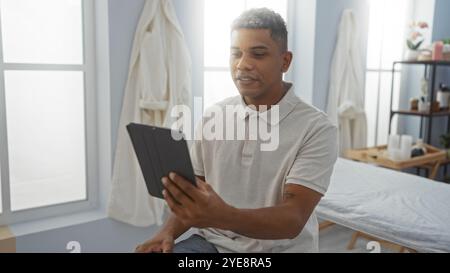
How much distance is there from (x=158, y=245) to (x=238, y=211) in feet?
1.17

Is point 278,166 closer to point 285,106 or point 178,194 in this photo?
point 285,106

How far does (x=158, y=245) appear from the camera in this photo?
1.17 meters

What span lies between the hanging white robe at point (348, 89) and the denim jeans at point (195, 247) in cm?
188

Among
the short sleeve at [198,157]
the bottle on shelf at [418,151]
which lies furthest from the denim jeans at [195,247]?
the bottle on shelf at [418,151]

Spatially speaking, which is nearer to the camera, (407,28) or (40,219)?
(40,219)

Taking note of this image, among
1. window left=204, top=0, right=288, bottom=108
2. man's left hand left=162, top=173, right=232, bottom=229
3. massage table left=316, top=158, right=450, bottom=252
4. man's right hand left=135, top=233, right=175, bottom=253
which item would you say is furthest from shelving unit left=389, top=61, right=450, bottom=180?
man's left hand left=162, top=173, right=232, bottom=229

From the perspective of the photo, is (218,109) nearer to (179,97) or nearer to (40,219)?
(179,97)

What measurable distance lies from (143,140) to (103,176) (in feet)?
4.32

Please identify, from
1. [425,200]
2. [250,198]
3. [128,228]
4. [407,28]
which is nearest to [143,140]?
[250,198]

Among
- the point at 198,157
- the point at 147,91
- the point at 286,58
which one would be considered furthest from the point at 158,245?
the point at 147,91

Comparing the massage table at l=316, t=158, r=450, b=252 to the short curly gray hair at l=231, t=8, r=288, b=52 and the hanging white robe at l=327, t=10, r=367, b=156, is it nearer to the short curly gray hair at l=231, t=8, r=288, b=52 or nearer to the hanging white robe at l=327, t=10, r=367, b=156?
the hanging white robe at l=327, t=10, r=367, b=156

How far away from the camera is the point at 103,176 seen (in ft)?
6.97

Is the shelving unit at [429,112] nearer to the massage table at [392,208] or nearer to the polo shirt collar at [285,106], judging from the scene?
the massage table at [392,208]

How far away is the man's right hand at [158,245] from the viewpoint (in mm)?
1147
